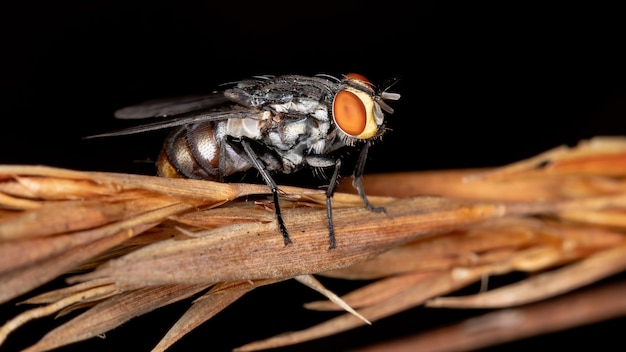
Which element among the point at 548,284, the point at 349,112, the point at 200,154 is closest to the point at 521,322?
the point at 548,284

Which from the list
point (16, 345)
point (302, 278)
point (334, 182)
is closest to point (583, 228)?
point (334, 182)

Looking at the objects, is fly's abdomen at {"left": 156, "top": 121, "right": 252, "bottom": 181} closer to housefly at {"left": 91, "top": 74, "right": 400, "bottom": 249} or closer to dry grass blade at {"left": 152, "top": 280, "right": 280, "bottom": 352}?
housefly at {"left": 91, "top": 74, "right": 400, "bottom": 249}

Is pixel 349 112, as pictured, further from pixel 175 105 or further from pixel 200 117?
pixel 175 105

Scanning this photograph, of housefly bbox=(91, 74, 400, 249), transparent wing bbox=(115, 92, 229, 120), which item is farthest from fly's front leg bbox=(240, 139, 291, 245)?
transparent wing bbox=(115, 92, 229, 120)

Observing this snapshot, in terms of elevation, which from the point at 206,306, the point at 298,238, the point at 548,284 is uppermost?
the point at 298,238

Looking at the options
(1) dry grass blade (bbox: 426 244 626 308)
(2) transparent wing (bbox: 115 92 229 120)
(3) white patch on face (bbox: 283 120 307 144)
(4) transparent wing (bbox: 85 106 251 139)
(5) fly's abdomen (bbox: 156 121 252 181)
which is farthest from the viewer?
(2) transparent wing (bbox: 115 92 229 120)

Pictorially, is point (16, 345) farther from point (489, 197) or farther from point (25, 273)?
point (489, 197)
